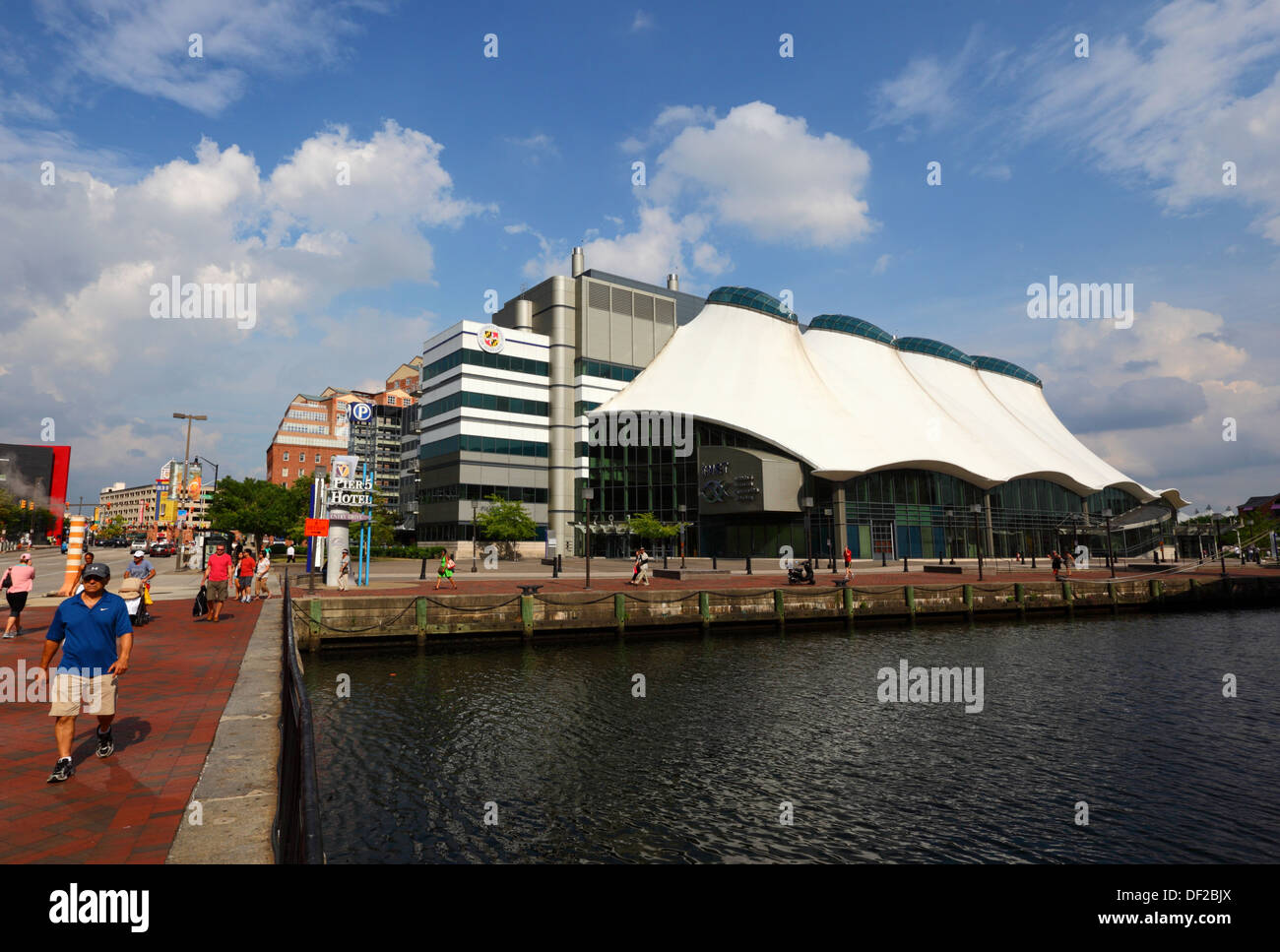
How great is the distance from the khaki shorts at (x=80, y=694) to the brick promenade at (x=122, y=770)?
22.8 inches

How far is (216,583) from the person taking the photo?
61.7ft

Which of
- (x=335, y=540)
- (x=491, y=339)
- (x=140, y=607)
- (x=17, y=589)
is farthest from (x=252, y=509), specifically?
(x=17, y=589)

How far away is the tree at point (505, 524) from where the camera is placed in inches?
2415

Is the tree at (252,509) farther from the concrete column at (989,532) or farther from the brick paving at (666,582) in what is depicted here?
the concrete column at (989,532)

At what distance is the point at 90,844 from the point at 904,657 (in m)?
21.2

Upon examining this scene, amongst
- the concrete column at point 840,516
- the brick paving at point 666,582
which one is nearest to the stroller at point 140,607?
the brick paving at point 666,582

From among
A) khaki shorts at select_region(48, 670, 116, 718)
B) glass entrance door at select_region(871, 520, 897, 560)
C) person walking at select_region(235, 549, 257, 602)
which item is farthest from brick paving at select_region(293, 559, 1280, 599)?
khaki shorts at select_region(48, 670, 116, 718)

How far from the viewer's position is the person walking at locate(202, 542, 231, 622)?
735 inches

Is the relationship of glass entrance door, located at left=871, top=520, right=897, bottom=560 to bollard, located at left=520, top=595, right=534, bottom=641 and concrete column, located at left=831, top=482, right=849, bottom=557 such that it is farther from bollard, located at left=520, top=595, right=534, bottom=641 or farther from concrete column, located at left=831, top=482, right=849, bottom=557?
bollard, located at left=520, top=595, right=534, bottom=641

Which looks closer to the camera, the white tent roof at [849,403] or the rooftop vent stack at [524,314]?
the white tent roof at [849,403]

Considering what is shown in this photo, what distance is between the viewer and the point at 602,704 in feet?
51.0

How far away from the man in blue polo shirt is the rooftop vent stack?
227ft
